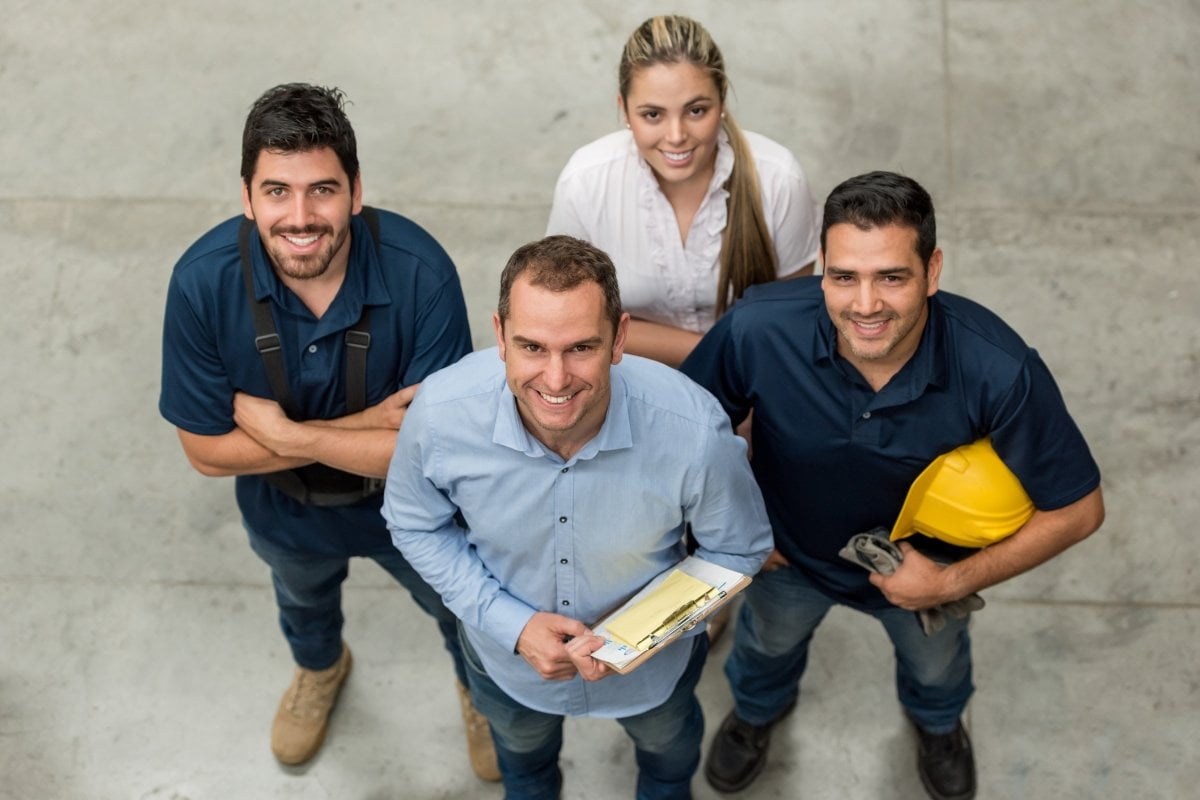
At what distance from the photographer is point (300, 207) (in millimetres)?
3096

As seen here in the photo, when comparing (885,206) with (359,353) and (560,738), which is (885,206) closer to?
(359,353)

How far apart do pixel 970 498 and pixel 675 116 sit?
45.7 inches

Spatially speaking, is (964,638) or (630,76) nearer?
(630,76)

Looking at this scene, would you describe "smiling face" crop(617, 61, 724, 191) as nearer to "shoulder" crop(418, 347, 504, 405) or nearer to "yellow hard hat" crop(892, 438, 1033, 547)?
"shoulder" crop(418, 347, 504, 405)

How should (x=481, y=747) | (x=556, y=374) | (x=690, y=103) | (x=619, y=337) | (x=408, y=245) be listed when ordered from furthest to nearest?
(x=481, y=747) → (x=690, y=103) → (x=408, y=245) → (x=619, y=337) → (x=556, y=374)

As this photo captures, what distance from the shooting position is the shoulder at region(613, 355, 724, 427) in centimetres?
298

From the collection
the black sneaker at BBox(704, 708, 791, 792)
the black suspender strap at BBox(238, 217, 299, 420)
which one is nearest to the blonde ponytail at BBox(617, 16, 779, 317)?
the black suspender strap at BBox(238, 217, 299, 420)

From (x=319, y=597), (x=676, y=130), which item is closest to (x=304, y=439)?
(x=319, y=597)

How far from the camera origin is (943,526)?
3.22m

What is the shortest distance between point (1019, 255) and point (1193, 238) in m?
0.69

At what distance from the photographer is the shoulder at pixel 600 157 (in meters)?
3.64

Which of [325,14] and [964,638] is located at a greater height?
[325,14]

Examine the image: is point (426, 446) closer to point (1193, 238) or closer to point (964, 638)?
point (964, 638)

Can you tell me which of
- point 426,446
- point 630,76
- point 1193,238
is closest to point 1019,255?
point 1193,238
